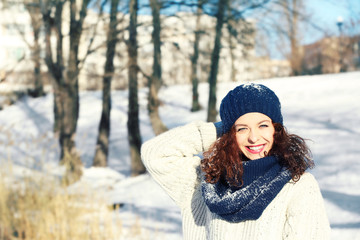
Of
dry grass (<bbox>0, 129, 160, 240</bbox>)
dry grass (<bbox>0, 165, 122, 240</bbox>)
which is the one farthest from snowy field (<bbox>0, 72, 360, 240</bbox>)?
dry grass (<bbox>0, 165, 122, 240</bbox>)

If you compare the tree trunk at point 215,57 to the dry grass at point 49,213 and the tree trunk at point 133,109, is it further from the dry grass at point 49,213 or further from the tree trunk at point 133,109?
the dry grass at point 49,213

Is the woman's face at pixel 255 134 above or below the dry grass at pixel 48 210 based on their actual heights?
above

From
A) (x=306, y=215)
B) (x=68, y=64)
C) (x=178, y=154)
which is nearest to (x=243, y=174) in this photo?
(x=306, y=215)

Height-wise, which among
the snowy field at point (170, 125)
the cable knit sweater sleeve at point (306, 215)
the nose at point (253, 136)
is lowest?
the snowy field at point (170, 125)

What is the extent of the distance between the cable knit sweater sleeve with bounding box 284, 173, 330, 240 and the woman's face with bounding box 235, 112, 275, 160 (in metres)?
0.21

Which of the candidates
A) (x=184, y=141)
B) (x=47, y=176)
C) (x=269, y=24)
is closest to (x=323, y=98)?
(x=269, y=24)

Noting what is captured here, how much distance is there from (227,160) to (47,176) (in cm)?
328

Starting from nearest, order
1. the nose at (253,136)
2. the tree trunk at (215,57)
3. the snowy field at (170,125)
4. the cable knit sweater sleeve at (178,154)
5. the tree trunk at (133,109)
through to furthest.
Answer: the nose at (253,136) → the cable knit sweater sleeve at (178,154) → the snowy field at (170,125) → the tree trunk at (215,57) → the tree trunk at (133,109)

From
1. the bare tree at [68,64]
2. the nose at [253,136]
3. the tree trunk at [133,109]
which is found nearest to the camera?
the nose at [253,136]

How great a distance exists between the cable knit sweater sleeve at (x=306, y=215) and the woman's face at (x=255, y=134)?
0.70 ft

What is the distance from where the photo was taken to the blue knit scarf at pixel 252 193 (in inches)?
59.8

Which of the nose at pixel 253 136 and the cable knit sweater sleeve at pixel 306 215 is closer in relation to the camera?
the cable knit sweater sleeve at pixel 306 215

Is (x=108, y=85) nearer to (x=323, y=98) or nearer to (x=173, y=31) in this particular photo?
(x=173, y=31)

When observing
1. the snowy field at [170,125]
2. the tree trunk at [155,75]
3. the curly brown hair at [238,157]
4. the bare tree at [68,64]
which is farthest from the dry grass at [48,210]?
the tree trunk at [155,75]
